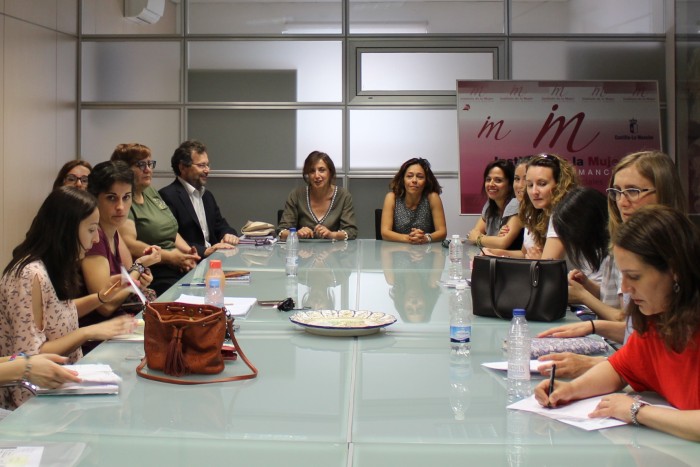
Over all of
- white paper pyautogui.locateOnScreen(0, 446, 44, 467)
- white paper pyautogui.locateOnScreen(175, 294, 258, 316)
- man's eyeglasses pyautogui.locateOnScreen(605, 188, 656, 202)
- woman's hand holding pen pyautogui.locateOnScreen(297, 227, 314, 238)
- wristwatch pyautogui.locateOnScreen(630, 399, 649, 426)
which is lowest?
white paper pyautogui.locateOnScreen(0, 446, 44, 467)

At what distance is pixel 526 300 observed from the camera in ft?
9.15

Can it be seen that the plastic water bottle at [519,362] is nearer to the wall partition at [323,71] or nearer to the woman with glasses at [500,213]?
the woman with glasses at [500,213]

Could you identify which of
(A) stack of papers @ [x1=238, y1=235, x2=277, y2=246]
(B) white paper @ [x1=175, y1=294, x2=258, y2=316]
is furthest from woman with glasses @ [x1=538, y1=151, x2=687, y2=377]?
(A) stack of papers @ [x1=238, y1=235, x2=277, y2=246]

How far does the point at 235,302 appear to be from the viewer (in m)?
3.00

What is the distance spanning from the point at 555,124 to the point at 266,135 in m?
2.67

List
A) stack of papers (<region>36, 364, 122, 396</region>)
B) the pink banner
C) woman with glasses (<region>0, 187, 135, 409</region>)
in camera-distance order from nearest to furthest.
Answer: stack of papers (<region>36, 364, 122, 396</region>) < woman with glasses (<region>0, 187, 135, 409</region>) < the pink banner

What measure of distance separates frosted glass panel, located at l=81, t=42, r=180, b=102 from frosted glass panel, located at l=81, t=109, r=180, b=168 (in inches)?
5.5

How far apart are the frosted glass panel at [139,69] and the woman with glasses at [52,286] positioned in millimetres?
5112

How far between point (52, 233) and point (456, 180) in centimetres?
542

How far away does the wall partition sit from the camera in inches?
303

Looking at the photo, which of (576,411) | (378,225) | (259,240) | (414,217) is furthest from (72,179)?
(576,411)

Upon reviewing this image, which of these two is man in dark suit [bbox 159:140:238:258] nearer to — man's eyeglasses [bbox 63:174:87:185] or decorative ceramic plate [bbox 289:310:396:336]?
man's eyeglasses [bbox 63:174:87:185]

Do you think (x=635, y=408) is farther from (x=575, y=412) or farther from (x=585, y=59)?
(x=585, y=59)

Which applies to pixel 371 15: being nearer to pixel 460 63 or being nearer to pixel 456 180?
pixel 460 63
